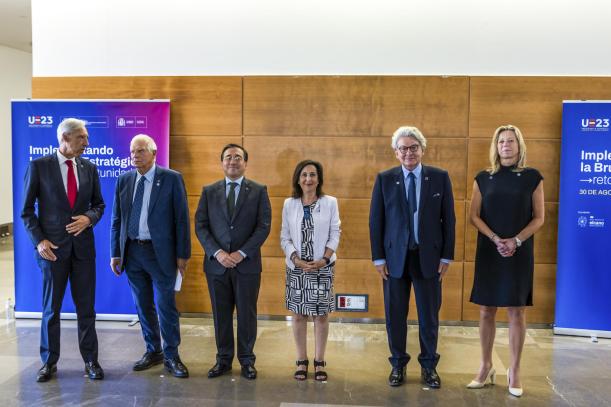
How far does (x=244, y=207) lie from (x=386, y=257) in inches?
44.3

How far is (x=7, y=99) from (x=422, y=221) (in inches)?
421

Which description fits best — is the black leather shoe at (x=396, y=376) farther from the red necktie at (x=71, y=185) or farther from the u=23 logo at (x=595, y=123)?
the u=23 logo at (x=595, y=123)

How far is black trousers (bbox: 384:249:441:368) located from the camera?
3834 millimetres

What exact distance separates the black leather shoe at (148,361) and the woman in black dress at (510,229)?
8.32 ft

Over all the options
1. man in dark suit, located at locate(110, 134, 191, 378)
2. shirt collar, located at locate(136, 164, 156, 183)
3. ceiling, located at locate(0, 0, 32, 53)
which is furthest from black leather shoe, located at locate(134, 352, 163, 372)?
ceiling, located at locate(0, 0, 32, 53)

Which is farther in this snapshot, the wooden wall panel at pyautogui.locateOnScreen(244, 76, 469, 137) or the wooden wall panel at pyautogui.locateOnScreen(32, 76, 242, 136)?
the wooden wall panel at pyautogui.locateOnScreen(32, 76, 242, 136)

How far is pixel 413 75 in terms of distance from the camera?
5320 mm

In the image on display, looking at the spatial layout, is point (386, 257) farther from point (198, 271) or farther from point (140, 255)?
point (198, 271)

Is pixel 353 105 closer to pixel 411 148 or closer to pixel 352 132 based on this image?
pixel 352 132

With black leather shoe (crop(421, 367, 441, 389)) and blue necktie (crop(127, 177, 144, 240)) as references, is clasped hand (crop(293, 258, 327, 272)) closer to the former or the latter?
black leather shoe (crop(421, 367, 441, 389))

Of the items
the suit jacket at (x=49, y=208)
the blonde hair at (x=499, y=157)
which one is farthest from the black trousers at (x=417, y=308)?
the suit jacket at (x=49, y=208)

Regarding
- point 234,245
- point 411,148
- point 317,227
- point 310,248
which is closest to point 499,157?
point 411,148

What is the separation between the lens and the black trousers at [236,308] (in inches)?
157

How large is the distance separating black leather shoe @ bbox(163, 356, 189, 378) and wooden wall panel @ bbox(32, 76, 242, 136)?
239 centimetres
